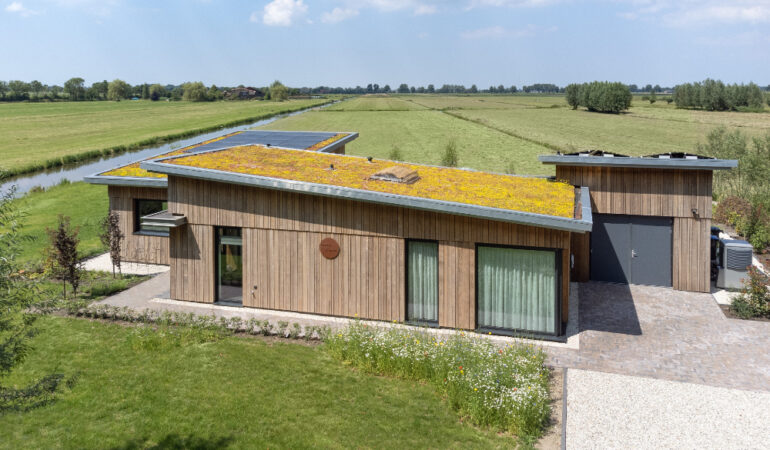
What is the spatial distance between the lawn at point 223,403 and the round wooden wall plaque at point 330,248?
2383 millimetres

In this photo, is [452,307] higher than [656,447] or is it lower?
higher

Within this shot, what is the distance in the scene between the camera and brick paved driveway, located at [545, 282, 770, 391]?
1043 centimetres

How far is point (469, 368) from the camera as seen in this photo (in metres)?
9.49

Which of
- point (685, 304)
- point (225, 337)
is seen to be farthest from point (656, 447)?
point (225, 337)

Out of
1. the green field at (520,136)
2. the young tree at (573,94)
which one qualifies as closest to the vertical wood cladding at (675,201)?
the green field at (520,136)

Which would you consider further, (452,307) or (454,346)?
(452,307)

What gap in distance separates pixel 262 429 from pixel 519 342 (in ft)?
19.1

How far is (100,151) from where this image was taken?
188 ft

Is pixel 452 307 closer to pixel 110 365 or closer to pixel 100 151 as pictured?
pixel 110 365

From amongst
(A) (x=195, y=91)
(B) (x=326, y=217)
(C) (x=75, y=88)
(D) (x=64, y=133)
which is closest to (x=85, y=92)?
(C) (x=75, y=88)

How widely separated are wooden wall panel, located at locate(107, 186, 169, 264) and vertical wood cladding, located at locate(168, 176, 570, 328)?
485 centimetres

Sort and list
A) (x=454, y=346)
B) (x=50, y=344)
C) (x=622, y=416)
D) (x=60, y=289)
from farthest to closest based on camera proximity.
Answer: (x=60, y=289) → (x=50, y=344) → (x=454, y=346) → (x=622, y=416)

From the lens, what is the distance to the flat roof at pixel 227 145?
17891mm

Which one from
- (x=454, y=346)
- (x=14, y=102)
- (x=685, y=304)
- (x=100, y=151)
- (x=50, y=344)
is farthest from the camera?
(x=14, y=102)
